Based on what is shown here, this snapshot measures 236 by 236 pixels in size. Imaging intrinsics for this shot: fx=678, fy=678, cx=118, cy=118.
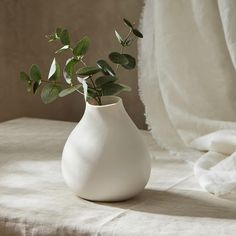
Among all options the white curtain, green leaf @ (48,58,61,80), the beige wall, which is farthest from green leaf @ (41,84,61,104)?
the beige wall

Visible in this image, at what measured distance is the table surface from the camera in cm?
108

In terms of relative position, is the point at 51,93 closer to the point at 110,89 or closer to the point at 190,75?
the point at 110,89

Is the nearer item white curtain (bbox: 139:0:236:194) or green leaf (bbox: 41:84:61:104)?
green leaf (bbox: 41:84:61:104)

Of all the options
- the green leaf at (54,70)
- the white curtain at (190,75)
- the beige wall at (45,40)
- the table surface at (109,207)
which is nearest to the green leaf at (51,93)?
the green leaf at (54,70)

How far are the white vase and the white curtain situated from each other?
399 millimetres

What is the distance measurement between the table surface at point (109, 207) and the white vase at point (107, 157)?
32mm

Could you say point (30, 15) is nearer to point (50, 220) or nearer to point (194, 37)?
point (194, 37)

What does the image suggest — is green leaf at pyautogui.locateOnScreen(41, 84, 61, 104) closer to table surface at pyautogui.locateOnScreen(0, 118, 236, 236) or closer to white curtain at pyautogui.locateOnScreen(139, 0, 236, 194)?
table surface at pyautogui.locateOnScreen(0, 118, 236, 236)

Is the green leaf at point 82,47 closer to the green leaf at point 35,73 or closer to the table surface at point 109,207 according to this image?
the green leaf at point 35,73

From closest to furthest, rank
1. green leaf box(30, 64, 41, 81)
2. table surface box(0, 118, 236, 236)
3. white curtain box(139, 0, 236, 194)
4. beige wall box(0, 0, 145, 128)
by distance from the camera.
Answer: table surface box(0, 118, 236, 236), green leaf box(30, 64, 41, 81), white curtain box(139, 0, 236, 194), beige wall box(0, 0, 145, 128)

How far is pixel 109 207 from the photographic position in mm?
1175

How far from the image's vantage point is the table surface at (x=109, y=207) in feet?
3.55

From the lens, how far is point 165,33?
1.63 metres

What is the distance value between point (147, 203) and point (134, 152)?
0.10 meters
